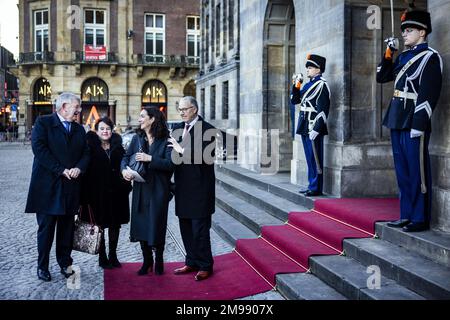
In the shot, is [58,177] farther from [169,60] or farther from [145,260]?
[169,60]

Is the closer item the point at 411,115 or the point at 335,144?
the point at 411,115

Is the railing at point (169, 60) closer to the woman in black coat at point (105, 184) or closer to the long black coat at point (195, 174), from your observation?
the woman in black coat at point (105, 184)

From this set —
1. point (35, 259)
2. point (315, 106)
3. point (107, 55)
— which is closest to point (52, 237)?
point (35, 259)

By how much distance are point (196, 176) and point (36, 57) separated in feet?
126

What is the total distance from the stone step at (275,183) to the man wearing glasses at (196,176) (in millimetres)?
2351

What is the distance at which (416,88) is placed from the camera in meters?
5.72

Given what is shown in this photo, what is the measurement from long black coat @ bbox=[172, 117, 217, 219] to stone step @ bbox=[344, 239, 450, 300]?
5.63ft

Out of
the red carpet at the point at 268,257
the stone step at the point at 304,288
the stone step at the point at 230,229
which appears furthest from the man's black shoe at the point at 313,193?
the stone step at the point at 304,288

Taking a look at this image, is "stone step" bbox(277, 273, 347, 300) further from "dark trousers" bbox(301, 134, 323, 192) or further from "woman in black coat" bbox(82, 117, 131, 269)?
"dark trousers" bbox(301, 134, 323, 192)

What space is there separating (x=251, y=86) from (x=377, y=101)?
501 cm

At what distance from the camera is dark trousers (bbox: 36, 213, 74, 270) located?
6.14m

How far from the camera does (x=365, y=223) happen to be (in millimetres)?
6336
